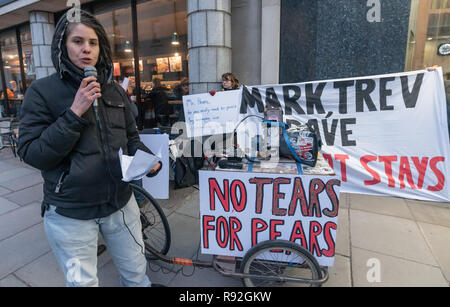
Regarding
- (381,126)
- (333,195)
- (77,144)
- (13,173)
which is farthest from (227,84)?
(13,173)

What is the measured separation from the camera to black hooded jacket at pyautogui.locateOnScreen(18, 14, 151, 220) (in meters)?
1.45

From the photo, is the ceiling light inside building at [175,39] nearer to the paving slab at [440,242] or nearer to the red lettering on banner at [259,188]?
the red lettering on banner at [259,188]

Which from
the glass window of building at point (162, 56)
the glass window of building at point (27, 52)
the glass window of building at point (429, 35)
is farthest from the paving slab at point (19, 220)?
Result: the glass window of building at point (27, 52)

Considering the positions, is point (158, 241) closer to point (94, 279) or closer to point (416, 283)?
point (94, 279)

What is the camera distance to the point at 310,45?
5320mm

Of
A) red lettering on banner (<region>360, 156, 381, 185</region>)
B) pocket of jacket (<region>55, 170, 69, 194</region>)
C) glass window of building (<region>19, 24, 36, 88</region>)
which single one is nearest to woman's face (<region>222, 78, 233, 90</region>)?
red lettering on banner (<region>360, 156, 381, 185</region>)

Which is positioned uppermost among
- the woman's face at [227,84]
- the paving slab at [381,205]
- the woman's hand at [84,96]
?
the woman's face at [227,84]

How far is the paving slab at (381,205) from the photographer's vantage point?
3611mm

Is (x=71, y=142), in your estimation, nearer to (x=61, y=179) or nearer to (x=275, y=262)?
(x=61, y=179)

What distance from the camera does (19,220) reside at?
3.70 m

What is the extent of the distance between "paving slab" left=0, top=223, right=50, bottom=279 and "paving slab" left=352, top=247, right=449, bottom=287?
3.35 m

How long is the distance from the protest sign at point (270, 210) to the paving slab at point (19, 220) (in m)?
2.86

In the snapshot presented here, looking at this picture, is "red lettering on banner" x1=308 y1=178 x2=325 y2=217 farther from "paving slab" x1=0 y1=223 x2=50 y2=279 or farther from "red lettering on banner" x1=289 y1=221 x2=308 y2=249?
"paving slab" x1=0 y1=223 x2=50 y2=279
